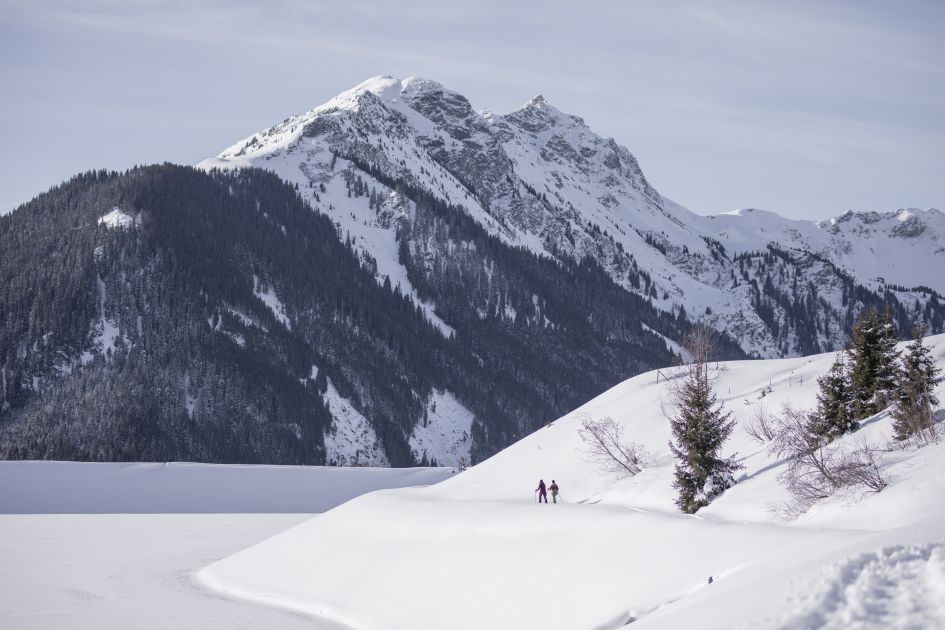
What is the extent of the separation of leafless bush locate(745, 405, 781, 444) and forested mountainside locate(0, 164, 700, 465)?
8435 centimetres

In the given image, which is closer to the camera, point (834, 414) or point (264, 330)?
point (834, 414)

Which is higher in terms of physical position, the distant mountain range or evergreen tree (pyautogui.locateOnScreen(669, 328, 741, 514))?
the distant mountain range

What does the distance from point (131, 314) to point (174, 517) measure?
2477 inches

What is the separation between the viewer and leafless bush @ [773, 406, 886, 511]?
26.3 m

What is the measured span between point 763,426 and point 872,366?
212 inches

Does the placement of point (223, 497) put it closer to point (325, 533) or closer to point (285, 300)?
point (325, 533)

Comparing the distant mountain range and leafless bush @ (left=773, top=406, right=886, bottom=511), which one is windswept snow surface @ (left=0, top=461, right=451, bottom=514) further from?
leafless bush @ (left=773, top=406, right=886, bottom=511)

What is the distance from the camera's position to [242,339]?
430 ft

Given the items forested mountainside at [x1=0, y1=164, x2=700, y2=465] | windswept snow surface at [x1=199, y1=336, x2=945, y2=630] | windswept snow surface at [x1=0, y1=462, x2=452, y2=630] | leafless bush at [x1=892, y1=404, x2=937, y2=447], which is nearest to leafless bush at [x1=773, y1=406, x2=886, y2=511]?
windswept snow surface at [x1=199, y1=336, x2=945, y2=630]

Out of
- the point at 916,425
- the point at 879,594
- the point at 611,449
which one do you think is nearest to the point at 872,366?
the point at 916,425

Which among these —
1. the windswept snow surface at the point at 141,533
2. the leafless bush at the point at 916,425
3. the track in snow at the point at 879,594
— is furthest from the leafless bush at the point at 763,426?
the track in snow at the point at 879,594

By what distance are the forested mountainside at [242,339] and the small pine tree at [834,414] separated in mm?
89979

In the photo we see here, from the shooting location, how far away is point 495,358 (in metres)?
172

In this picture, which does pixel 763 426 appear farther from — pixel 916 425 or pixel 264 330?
pixel 264 330
